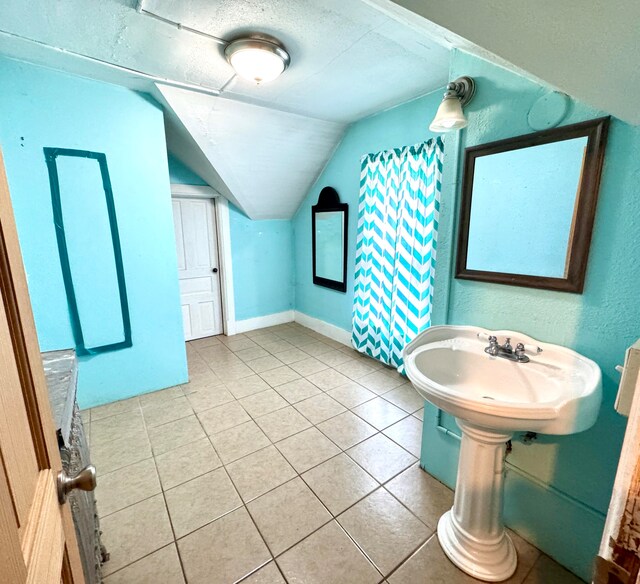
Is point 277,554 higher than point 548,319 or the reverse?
the reverse

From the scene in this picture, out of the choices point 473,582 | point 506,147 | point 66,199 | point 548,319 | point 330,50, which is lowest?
point 473,582

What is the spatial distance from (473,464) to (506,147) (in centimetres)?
140

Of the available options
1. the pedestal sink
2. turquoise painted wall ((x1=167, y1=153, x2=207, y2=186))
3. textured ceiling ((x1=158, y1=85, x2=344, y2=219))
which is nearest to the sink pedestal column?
the pedestal sink

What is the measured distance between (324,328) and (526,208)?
291 cm

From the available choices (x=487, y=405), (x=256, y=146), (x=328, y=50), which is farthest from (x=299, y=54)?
(x=487, y=405)

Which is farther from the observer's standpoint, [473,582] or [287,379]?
[287,379]

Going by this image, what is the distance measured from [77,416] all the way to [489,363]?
66.6 inches

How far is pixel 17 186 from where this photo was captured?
197 cm

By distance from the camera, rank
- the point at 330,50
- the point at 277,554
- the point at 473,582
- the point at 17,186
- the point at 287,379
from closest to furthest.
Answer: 1. the point at 473,582
2. the point at 277,554
3. the point at 330,50
4. the point at 17,186
5. the point at 287,379

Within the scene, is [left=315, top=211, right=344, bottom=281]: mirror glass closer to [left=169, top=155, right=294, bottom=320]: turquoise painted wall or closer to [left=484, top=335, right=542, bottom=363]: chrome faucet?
[left=169, top=155, right=294, bottom=320]: turquoise painted wall

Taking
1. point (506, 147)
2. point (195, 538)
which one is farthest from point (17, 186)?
point (506, 147)

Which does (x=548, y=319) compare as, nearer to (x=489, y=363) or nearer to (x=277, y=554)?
(x=489, y=363)

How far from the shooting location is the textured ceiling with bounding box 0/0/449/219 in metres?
1.43

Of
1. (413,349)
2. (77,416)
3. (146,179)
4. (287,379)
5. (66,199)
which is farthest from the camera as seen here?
(287,379)
